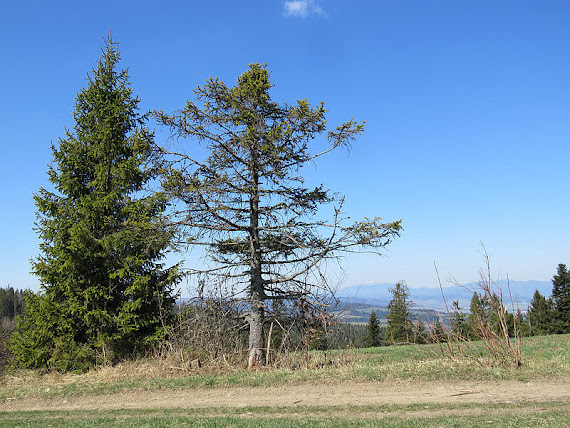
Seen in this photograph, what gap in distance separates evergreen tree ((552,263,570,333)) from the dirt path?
43.1 m

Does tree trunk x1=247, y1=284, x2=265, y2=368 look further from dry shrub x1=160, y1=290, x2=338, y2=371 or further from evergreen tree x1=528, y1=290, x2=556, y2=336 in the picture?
evergreen tree x1=528, y1=290, x2=556, y2=336

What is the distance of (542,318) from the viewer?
45375 millimetres

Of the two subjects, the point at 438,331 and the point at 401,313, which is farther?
the point at 401,313

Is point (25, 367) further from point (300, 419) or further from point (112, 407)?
point (300, 419)

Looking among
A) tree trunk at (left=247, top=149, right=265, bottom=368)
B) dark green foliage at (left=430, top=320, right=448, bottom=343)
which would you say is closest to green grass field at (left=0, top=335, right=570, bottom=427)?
dark green foliage at (left=430, top=320, right=448, bottom=343)

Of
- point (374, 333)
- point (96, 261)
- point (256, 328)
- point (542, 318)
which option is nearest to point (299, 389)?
point (256, 328)

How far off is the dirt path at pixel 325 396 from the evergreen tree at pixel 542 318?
43.3 meters

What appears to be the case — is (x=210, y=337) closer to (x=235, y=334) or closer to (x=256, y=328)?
(x=235, y=334)

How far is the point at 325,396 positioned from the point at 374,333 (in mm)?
36988

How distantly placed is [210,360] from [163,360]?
1.40 m

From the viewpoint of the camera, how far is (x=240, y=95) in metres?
11.2

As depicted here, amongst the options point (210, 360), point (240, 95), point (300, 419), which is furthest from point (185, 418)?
point (240, 95)

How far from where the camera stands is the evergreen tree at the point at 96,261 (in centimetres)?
1225

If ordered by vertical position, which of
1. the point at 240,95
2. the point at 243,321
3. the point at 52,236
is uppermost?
the point at 240,95
